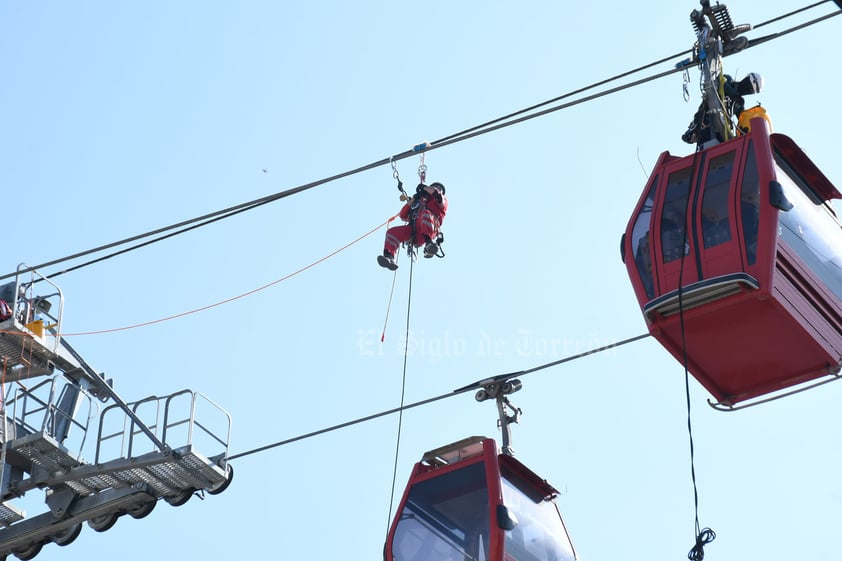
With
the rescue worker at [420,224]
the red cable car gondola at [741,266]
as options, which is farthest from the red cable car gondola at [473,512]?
the rescue worker at [420,224]

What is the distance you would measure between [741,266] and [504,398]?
362 centimetres

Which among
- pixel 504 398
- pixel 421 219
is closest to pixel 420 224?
pixel 421 219

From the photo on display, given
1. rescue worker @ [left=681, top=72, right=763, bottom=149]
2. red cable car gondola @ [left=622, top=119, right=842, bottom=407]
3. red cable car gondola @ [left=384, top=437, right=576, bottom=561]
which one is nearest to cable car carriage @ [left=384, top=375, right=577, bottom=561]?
red cable car gondola @ [left=384, top=437, right=576, bottom=561]

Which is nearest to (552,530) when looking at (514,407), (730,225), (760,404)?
(514,407)

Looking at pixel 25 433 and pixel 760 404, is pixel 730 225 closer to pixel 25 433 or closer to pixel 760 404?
pixel 760 404

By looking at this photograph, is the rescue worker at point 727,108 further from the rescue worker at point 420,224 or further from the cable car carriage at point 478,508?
the rescue worker at point 420,224

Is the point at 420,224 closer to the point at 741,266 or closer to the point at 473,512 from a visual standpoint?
the point at 473,512

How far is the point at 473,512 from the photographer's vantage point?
20.0 m

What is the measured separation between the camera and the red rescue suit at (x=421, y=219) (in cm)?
2334

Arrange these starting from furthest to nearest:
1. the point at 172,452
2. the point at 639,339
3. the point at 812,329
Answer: the point at 172,452 < the point at 639,339 < the point at 812,329

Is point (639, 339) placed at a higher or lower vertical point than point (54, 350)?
lower

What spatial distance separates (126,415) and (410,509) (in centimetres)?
361

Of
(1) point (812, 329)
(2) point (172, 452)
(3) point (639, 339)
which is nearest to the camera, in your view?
(1) point (812, 329)

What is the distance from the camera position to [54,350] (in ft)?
71.2
